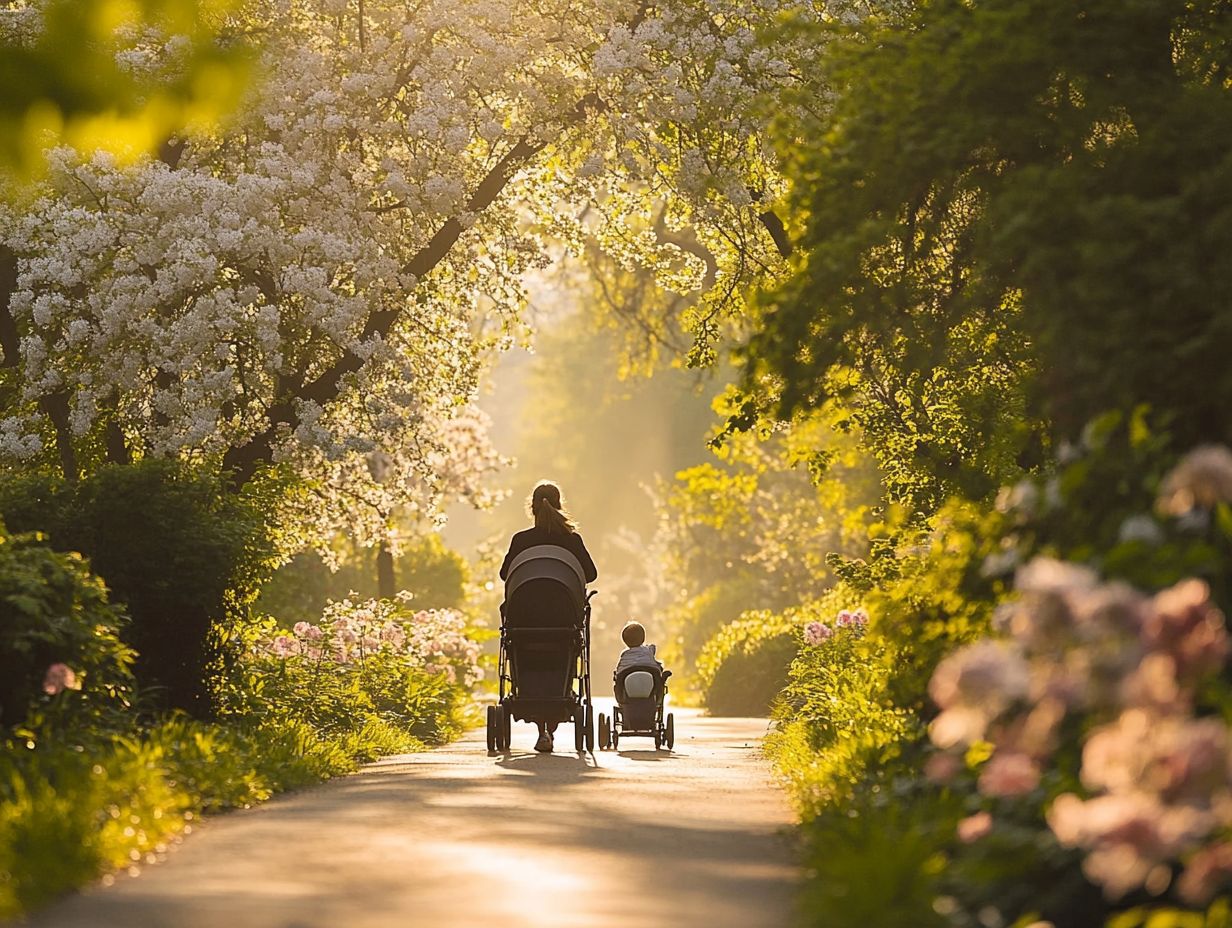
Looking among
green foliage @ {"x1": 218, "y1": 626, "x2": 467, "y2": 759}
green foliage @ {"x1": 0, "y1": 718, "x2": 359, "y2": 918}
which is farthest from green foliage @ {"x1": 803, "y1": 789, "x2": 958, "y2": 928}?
green foliage @ {"x1": 218, "y1": 626, "x2": 467, "y2": 759}

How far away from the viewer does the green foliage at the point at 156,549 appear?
42.9ft

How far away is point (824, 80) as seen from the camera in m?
16.9

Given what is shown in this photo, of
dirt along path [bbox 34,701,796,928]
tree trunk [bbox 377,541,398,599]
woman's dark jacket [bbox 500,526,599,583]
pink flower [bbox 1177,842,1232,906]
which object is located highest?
tree trunk [bbox 377,541,398,599]

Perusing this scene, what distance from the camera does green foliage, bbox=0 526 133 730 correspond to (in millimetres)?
9930

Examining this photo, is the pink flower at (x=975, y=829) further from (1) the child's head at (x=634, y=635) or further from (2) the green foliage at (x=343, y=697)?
(1) the child's head at (x=634, y=635)

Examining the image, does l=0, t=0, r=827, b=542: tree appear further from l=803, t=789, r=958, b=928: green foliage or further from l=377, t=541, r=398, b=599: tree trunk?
l=377, t=541, r=398, b=599: tree trunk

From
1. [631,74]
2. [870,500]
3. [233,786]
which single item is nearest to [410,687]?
[631,74]

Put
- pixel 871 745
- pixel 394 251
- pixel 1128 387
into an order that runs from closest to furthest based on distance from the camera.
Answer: pixel 1128 387 < pixel 871 745 < pixel 394 251

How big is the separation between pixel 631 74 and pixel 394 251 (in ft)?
9.90

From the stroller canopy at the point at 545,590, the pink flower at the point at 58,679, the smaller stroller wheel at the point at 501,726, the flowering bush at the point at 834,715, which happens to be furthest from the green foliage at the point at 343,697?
the pink flower at the point at 58,679

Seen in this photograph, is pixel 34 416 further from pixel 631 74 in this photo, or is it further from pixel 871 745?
pixel 871 745

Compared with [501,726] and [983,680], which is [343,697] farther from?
[983,680]

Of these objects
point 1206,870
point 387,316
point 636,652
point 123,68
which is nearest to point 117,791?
→ point 1206,870

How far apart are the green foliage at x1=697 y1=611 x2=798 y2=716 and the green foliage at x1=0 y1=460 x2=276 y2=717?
17.4 metres
